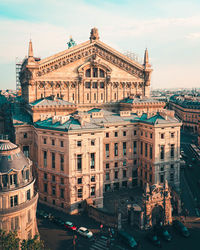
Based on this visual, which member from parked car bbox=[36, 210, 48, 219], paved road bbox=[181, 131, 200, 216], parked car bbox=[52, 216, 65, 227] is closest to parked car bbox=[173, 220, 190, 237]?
paved road bbox=[181, 131, 200, 216]

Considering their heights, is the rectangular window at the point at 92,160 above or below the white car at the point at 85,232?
above

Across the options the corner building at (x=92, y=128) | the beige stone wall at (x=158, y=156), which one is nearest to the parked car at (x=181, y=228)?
the beige stone wall at (x=158, y=156)

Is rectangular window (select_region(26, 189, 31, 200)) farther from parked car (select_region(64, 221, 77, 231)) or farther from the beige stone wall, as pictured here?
the beige stone wall

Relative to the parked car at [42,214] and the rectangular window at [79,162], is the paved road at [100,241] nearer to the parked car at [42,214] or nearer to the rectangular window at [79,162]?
the parked car at [42,214]

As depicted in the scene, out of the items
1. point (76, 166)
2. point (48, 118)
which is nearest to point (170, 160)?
point (76, 166)

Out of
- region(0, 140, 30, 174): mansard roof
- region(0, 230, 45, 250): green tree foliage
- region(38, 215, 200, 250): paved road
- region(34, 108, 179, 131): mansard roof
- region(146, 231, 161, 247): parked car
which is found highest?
region(34, 108, 179, 131): mansard roof
